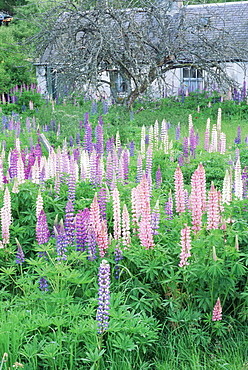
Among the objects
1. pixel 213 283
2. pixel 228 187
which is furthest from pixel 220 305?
pixel 228 187

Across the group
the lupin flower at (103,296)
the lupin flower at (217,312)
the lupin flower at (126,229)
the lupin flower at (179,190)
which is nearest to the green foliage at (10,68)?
the lupin flower at (179,190)

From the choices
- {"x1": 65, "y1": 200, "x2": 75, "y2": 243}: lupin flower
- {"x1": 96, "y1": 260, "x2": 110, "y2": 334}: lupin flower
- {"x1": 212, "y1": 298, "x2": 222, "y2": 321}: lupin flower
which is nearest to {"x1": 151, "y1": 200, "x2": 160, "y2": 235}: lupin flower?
{"x1": 65, "y1": 200, "x2": 75, "y2": 243}: lupin flower

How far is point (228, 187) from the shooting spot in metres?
4.68

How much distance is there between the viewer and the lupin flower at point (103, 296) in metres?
3.10

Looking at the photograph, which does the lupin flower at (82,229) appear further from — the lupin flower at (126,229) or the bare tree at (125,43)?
the bare tree at (125,43)

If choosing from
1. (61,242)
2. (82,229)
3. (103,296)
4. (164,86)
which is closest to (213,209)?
(82,229)

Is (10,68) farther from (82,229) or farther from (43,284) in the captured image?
(43,284)

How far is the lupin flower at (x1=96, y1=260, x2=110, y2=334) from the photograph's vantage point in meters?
A: 3.10

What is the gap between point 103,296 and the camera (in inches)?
124

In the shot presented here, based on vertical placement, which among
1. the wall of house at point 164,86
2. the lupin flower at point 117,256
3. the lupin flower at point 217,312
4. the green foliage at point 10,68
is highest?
the green foliage at point 10,68

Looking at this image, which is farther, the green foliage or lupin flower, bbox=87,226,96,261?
the green foliage

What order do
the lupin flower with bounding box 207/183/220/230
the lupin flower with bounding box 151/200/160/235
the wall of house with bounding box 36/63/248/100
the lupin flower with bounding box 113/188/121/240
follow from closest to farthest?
1. the lupin flower with bounding box 207/183/220/230
2. the lupin flower with bounding box 151/200/160/235
3. the lupin flower with bounding box 113/188/121/240
4. the wall of house with bounding box 36/63/248/100

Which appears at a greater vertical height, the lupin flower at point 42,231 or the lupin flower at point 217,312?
the lupin flower at point 42,231

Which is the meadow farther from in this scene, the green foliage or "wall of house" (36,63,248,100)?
the green foliage
